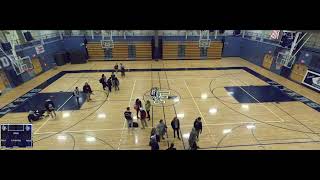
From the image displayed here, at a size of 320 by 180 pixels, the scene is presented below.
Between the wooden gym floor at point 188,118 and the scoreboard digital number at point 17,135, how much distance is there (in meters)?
3.15

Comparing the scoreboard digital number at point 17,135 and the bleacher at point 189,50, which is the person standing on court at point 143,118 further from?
the bleacher at point 189,50

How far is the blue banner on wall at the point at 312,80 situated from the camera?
640 inches

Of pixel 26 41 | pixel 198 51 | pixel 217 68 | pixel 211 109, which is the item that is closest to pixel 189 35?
pixel 198 51

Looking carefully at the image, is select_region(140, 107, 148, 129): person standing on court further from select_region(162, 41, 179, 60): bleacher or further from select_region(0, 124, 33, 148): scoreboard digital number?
select_region(162, 41, 179, 60): bleacher

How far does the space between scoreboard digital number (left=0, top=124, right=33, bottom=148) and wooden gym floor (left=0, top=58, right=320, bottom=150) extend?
3.15m

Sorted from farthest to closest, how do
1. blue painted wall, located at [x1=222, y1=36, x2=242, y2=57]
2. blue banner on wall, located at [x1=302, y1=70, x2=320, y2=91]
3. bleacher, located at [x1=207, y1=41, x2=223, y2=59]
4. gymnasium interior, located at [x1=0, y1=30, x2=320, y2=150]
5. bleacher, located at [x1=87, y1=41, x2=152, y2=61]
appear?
blue painted wall, located at [x1=222, y1=36, x2=242, y2=57] < bleacher, located at [x1=207, y1=41, x2=223, y2=59] < bleacher, located at [x1=87, y1=41, x2=152, y2=61] < blue banner on wall, located at [x1=302, y1=70, x2=320, y2=91] < gymnasium interior, located at [x1=0, y1=30, x2=320, y2=150]

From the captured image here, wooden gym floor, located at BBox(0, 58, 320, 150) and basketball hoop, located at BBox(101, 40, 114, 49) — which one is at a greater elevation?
basketball hoop, located at BBox(101, 40, 114, 49)

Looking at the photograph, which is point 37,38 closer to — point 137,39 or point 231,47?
point 137,39

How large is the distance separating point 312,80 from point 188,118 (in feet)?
39.7

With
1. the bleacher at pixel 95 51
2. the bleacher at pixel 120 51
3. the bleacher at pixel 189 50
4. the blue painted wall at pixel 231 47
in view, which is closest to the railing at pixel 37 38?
the bleacher at pixel 95 51

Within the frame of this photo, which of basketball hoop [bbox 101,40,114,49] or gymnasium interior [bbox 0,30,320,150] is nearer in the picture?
gymnasium interior [bbox 0,30,320,150]

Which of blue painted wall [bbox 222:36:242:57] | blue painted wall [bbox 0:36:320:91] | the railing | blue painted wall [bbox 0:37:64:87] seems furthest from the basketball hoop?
blue painted wall [bbox 222:36:242:57]

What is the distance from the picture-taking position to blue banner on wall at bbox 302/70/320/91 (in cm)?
1625
